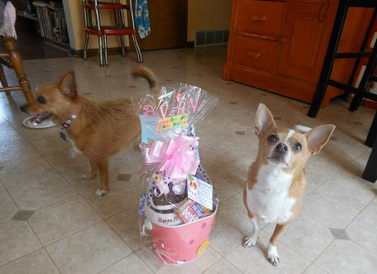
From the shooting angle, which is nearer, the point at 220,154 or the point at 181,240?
the point at 181,240

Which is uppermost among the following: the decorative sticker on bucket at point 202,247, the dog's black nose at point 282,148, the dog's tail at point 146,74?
the dog's tail at point 146,74

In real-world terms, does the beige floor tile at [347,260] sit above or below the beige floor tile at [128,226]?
below

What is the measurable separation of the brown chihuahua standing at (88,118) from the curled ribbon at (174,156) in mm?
431

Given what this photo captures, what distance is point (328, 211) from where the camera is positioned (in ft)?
4.60

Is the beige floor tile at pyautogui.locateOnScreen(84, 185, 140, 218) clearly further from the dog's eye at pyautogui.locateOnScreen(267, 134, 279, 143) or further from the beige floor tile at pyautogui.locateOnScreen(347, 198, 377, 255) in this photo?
the beige floor tile at pyautogui.locateOnScreen(347, 198, 377, 255)

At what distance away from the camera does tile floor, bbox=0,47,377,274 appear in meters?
1.10

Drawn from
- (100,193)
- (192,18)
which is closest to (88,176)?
(100,193)

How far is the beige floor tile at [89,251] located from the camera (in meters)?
1.07

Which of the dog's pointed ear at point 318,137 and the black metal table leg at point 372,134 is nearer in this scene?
the dog's pointed ear at point 318,137

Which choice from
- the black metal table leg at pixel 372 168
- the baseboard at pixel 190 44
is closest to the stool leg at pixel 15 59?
the black metal table leg at pixel 372 168

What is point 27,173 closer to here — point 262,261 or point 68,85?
point 68,85

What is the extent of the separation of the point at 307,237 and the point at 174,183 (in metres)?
0.70

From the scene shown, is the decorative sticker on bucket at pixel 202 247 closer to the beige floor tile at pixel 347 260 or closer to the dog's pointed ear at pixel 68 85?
the beige floor tile at pixel 347 260

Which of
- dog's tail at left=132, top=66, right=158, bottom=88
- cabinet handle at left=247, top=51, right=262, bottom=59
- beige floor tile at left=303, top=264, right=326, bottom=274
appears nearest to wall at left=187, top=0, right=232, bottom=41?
cabinet handle at left=247, top=51, right=262, bottom=59
